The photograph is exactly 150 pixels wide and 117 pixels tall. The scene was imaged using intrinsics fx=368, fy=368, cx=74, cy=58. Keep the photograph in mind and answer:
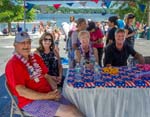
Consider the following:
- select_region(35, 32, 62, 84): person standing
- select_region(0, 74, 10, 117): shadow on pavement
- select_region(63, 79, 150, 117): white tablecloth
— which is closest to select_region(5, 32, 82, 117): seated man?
select_region(63, 79, 150, 117): white tablecloth

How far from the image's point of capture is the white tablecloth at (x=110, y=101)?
10.6 ft

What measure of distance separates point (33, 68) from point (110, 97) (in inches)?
30.2

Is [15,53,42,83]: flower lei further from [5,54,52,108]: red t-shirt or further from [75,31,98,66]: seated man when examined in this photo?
[75,31,98,66]: seated man

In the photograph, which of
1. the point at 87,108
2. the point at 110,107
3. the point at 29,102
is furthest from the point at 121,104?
the point at 29,102

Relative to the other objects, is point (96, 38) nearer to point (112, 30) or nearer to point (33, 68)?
point (112, 30)

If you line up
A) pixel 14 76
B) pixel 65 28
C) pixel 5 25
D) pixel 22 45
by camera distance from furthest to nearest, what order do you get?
1. pixel 5 25
2. pixel 65 28
3. pixel 22 45
4. pixel 14 76

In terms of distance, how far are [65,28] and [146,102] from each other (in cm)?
816

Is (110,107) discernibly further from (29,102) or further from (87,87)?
(29,102)

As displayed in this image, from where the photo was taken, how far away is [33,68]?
3436 millimetres

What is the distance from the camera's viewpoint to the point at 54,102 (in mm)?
3330

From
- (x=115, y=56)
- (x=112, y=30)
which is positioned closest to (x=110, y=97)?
(x=115, y=56)

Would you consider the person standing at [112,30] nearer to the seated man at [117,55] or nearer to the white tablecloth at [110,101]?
the seated man at [117,55]

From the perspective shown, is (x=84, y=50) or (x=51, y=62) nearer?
(x=51, y=62)

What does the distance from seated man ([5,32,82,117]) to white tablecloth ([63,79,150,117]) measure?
0.11 m
